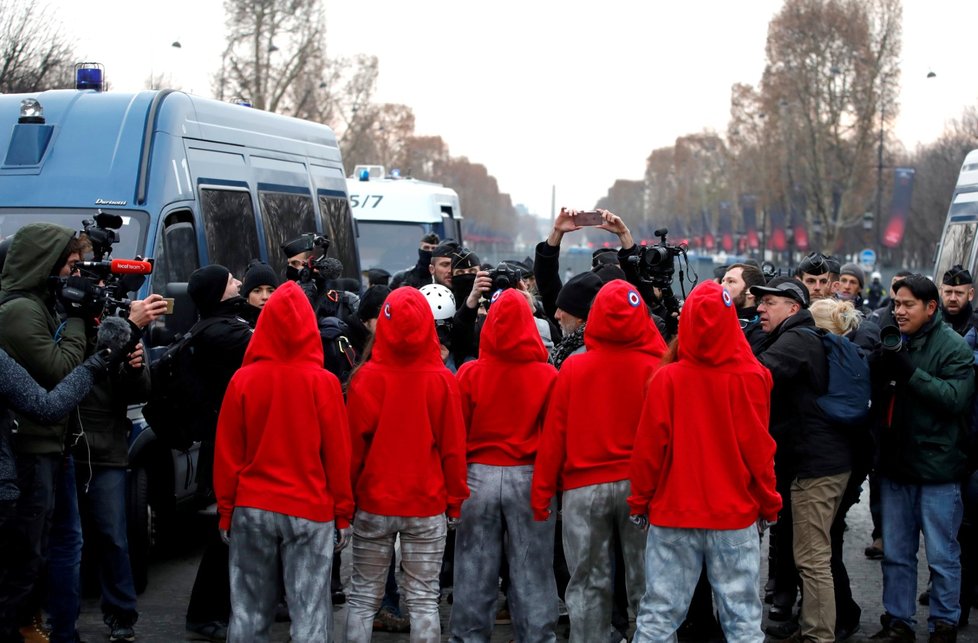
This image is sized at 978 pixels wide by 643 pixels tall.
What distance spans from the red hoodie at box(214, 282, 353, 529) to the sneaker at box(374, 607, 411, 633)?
186cm

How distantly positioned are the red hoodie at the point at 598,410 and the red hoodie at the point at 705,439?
0.33m

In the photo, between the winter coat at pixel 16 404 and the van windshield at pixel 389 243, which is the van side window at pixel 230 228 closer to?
the winter coat at pixel 16 404

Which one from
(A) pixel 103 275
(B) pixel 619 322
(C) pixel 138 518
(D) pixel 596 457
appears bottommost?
(C) pixel 138 518

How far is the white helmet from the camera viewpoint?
23.4 feet

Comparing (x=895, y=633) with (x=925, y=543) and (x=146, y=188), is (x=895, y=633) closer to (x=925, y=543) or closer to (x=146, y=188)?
(x=925, y=543)

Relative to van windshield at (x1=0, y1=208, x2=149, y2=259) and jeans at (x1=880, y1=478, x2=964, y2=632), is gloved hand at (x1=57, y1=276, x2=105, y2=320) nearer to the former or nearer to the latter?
van windshield at (x1=0, y1=208, x2=149, y2=259)

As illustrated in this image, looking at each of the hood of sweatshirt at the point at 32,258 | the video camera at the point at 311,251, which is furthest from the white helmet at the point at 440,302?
the hood of sweatshirt at the point at 32,258

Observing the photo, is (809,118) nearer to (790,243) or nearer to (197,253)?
(790,243)

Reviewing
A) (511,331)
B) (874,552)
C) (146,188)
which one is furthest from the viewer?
(874,552)

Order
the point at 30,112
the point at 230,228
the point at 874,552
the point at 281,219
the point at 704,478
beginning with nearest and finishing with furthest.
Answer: the point at 704,478 < the point at 30,112 < the point at 874,552 < the point at 230,228 < the point at 281,219

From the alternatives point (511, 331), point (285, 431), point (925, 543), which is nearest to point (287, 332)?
point (285, 431)

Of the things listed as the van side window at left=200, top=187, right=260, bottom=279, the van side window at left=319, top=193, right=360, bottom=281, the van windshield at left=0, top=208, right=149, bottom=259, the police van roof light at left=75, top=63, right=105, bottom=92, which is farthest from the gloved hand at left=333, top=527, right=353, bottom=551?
the van side window at left=319, top=193, right=360, bottom=281

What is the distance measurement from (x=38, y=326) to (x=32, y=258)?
346 mm

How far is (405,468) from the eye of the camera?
5.45 m
